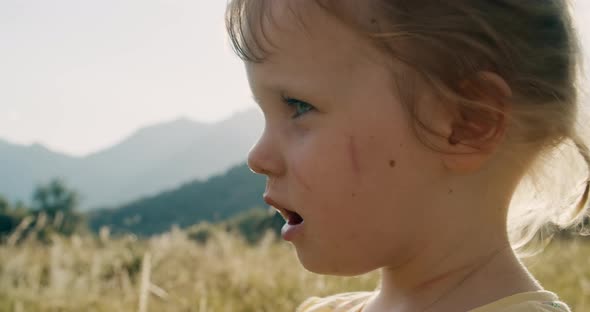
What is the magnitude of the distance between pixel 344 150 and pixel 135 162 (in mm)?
196578

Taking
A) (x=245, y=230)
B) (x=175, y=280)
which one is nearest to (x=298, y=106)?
(x=175, y=280)

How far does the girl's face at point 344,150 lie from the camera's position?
133cm

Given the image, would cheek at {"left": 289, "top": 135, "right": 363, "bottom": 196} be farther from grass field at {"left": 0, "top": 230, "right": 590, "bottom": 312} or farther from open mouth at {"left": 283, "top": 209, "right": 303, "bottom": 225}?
grass field at {"left": 0, "top": 230, "right": 590, "bottom": 312}

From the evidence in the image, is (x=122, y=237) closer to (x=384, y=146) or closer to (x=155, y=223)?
(x=384, y=146)

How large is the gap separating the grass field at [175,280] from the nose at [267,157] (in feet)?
1.91

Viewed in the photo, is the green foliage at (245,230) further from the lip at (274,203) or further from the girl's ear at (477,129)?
the girl's ear at (477,129)

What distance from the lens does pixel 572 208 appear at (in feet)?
5.59

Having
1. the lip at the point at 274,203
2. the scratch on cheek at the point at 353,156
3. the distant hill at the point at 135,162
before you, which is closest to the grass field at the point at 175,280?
the lip at the point at 274,203

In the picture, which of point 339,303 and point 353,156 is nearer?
point 353,156

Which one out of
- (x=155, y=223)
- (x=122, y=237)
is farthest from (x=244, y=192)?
(x=122, y=237)

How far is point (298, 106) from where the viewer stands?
141 cm

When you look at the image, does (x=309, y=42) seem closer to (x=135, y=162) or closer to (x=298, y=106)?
(x=298, y=106)

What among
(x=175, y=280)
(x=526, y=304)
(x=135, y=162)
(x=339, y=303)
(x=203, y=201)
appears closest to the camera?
(x=526, y=304)

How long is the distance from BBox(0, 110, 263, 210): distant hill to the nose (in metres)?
133
